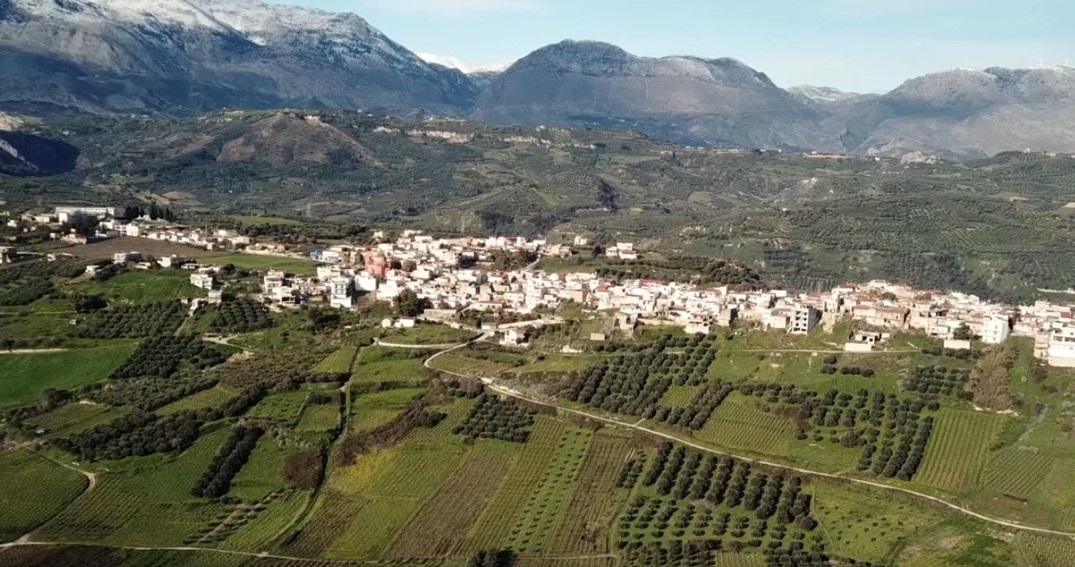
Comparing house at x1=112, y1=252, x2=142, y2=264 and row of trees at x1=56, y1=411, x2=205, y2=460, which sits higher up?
house at x1=112, y1=252, x2=142, y2=264

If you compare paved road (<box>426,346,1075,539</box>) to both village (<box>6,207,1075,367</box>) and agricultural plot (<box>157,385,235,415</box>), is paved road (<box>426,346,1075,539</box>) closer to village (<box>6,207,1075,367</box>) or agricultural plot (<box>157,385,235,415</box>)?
village (<box>6,207,1075,367</box>)

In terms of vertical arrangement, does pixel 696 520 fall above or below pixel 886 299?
below

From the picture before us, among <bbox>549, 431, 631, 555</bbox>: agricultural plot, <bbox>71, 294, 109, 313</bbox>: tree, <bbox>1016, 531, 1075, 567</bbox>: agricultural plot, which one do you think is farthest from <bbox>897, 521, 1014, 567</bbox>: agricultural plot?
<bbox>71, 294, 109, 313</bbox>: tree

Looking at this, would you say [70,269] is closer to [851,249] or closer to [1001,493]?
[1001,493]

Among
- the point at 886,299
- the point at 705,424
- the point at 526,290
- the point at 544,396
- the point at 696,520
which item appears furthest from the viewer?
the point at 526,290

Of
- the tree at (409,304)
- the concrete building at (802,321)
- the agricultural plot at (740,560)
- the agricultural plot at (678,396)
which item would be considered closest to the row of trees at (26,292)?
the tree at (409,304)

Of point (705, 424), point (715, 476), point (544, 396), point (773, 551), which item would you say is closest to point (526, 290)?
point (544, 396)

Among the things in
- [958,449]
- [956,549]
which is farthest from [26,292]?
[956,549]
